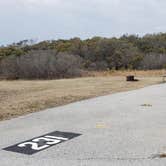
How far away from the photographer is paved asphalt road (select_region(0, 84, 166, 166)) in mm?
4516

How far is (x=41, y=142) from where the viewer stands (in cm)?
559

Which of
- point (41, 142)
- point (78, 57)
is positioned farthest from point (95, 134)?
point (78, 57)

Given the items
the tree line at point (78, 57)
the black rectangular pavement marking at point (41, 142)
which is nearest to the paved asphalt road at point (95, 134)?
the black rectangular pavement marking at point (41, 142)

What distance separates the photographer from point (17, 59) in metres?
33.4

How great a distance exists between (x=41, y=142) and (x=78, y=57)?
30000mm

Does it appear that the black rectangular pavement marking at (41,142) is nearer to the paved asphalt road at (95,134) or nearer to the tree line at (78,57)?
the paved asphalt road at (95,134)

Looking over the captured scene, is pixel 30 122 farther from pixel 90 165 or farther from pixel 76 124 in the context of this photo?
pixel 90 165

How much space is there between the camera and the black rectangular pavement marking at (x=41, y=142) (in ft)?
16.7

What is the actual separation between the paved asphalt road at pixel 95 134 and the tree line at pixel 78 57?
21912 millimetres

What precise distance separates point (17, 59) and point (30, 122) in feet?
88.0

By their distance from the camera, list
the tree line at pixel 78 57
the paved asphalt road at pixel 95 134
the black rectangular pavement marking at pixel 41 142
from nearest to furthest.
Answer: the paved asphalt road at pixel 95 134 < the black rectangular pavement marking at pixel 41 142 < the tree line at pixel 78 57

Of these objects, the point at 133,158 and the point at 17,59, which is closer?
the point at 133,158

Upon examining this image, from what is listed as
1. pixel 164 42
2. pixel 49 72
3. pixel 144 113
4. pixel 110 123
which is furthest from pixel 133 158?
pixel 164 42

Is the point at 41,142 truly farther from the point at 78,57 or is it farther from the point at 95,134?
the point at 78,57
